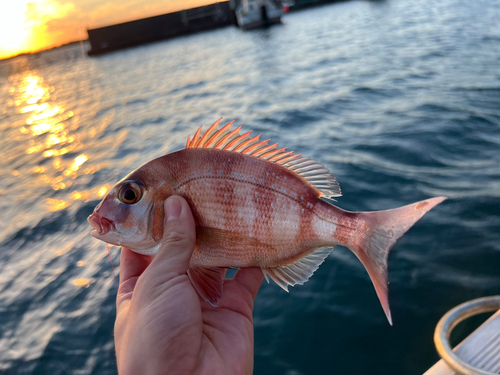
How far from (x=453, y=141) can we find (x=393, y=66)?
28.7 ft

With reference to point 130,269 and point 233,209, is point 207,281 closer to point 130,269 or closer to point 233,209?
point 233,209

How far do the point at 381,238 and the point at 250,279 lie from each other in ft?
4.48

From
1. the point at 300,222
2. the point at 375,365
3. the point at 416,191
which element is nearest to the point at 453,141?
the point at 416,191

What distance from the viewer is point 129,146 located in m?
11.1

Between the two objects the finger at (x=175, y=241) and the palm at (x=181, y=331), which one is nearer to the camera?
the palm at (x=181, y=331)

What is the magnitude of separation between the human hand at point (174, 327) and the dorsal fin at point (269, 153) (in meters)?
0.48

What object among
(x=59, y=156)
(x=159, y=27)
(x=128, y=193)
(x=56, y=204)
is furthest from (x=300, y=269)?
(x=159, y=27)

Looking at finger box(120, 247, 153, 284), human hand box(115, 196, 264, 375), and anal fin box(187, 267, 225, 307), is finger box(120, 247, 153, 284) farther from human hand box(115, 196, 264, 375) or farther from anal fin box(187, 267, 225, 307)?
anal fin box(187, 267, 225, 307)

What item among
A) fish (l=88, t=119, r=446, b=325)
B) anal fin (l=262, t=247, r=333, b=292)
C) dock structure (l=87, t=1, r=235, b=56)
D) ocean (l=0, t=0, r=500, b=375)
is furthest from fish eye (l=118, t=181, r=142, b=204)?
dock structure (l=87, t=1, r=235, b=56)

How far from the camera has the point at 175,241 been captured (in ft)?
6.84

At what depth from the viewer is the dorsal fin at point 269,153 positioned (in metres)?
2.32

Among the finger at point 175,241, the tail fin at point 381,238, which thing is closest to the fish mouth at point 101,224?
the finger at point 175,241

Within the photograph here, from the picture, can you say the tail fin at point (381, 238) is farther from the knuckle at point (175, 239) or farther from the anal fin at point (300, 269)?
the knuckle at point (175, 239)

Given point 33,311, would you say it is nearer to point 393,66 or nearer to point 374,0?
point 393,66
